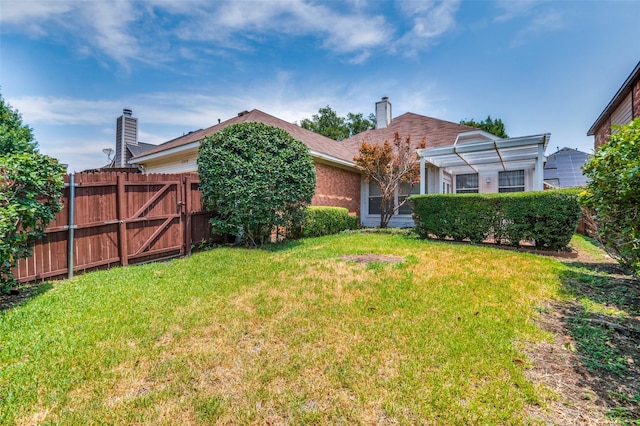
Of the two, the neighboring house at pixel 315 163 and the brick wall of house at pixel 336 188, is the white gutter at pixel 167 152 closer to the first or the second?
the neighboring house at pixel 315 163

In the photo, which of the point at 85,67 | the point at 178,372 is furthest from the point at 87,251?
the point at 85,67

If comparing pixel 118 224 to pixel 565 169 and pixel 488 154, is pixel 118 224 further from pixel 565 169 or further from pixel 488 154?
pixel 565 169

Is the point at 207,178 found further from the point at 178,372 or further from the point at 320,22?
the point at 320,22

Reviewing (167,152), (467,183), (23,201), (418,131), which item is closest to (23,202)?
(23,201)

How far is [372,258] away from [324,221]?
12.9 feet

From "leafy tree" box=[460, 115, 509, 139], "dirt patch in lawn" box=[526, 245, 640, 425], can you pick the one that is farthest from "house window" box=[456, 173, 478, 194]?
"leafy tree" box=[460, 115, 509, 139]

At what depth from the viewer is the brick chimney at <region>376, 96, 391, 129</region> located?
60.8 ft

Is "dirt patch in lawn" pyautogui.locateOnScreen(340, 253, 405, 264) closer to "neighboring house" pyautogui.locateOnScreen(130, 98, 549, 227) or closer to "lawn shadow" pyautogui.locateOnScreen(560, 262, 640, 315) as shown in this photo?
"lawn shadow" pyautogui.locateOnScreen(560, 262, 640, 315)

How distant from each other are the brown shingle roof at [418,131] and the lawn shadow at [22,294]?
1384cm

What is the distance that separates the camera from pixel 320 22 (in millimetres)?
9109

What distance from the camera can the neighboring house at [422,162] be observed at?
1078cm

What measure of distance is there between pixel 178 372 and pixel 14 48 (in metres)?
11.3

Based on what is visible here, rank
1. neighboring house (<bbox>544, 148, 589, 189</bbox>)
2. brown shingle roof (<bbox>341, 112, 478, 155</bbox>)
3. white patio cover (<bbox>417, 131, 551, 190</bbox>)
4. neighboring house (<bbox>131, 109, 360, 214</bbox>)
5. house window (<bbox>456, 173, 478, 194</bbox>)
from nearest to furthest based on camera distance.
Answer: white patio cover (<bbox>417, 131, 551, 190</bbox>) < neighboring house (<bbox>131, 109, 360, 214</bbox>) < house window (<bbox>456, 173, 478, 194</bbox>) < brown shingle roof (<bbox>341, 112, 478, 155</bbox>) < neighboring house (<bbox>544, 148, 589, 189</bbox>)

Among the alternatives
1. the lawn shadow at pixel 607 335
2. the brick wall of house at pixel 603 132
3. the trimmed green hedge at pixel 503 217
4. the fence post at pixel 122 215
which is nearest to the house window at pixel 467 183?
the brick wall of house at pixel 603 132
